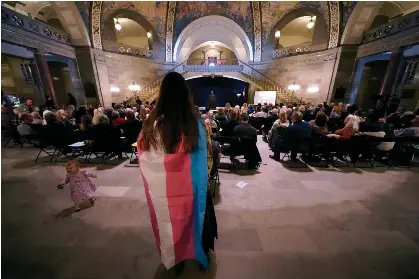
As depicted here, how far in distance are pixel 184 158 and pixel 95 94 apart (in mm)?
12348

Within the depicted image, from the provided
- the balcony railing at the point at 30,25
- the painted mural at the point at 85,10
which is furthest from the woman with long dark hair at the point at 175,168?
the painted mural at the point at 85,10

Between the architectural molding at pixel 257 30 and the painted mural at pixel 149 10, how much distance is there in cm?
633

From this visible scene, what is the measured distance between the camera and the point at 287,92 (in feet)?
44.3

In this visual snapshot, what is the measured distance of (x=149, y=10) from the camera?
13023 mm

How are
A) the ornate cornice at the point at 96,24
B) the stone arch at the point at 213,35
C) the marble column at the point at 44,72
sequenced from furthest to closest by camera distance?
the stone arch at the point at 213,35 → the ornate cornice at the point at 96,24 → the marble column at the point at 44,72

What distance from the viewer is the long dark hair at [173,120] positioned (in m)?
1.50

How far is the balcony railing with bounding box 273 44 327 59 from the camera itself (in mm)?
11695

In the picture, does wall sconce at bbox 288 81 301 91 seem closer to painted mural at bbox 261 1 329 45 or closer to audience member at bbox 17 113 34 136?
painted mural at bbox 261 1 329 45

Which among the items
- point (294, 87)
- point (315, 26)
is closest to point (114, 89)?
point (294, 87)

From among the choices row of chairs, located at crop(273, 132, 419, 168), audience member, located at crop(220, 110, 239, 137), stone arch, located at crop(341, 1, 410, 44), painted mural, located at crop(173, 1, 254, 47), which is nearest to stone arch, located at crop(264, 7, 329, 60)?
stone arch, located at crop(341, 1, 410, 44)

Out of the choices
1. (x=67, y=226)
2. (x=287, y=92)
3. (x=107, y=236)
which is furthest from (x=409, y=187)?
(x=287, y=92)

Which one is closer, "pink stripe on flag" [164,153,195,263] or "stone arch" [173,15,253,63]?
"pink stripe on flag" [164,153,195,263]

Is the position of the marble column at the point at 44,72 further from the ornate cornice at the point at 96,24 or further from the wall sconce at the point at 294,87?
A: the wall sconce at the point at 294,87

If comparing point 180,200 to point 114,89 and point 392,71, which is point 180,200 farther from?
point 114,89
